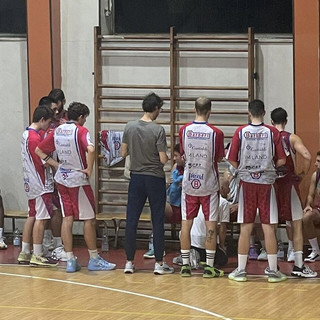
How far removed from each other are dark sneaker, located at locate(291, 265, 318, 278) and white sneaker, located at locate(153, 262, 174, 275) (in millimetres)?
1243

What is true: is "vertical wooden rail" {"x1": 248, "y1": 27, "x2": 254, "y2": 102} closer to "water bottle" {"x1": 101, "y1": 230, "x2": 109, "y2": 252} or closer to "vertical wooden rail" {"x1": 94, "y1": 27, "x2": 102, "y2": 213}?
"vertical wooden rail" {"x1": 94, "y1": 27, "x2": 102, "y2": 213}

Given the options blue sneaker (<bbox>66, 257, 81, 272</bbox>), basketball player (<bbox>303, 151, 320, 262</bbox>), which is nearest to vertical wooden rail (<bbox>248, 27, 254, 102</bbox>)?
basketball player (<bbox>303, 151, 320, 262</bbox>)

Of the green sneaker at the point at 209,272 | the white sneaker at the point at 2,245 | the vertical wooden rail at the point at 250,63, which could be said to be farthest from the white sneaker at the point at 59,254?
the vertical wooden rail at the point at 250,63

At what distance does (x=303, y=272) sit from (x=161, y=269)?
1.41 m

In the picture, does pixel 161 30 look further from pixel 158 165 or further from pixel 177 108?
pixel 158 165

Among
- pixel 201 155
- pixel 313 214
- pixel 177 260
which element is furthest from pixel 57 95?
pixel 313 214

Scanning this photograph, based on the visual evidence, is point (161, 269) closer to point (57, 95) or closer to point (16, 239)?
point (57, 95)

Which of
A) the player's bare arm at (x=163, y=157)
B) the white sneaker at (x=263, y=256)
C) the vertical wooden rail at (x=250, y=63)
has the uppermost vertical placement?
the vertical wooden rail at (x=250, y=63)

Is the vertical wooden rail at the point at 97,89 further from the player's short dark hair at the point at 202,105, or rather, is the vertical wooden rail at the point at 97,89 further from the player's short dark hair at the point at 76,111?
the player's short dark hair at the point at 202,105

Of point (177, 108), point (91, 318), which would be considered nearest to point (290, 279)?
point (91, 318)

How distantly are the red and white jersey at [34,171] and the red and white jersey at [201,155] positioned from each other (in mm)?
1607

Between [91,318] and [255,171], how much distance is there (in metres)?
2.39

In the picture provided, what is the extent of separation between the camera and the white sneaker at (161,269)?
988 centimetres

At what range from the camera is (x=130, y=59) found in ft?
39.6
